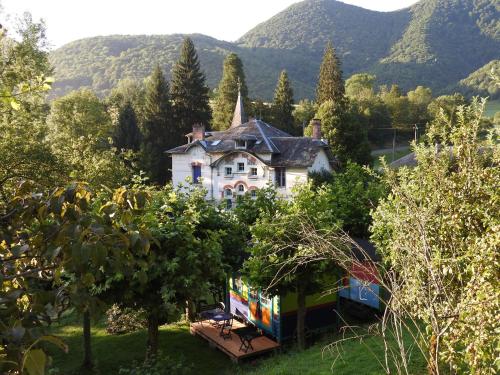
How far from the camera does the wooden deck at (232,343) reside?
11.8 meters

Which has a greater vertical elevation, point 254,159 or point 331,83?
point 331,83

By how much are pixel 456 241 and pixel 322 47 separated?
6190 inches

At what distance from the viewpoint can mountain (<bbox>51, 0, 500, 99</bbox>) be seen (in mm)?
116062

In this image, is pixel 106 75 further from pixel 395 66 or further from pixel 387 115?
pixel 387 115

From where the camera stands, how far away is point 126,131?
48875mm

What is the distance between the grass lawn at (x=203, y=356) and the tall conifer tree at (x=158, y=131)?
105 feet

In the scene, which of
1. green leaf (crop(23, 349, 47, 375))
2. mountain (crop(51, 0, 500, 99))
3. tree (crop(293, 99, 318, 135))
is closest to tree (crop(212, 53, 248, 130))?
tree (crop(293, 99, 318, 135))

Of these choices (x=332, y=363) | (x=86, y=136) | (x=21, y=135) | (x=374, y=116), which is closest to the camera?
(x=332, y=363)

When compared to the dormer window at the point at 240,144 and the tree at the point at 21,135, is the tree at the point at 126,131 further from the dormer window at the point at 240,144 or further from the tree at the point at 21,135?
the tree at the point at 21,135

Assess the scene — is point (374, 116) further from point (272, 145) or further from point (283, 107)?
point (272, 145)

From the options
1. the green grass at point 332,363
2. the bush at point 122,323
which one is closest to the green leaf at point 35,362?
the green grass at point 332,363

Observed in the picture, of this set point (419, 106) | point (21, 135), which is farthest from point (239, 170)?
point (419, 106)

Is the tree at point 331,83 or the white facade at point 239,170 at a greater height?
the tree at point 331,83

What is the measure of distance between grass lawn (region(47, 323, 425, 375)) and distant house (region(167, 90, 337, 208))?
1933 centimetres
